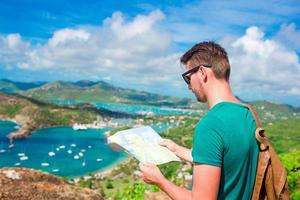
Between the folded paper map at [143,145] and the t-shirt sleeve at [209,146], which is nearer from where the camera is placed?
the t-shirt sleeve at [209,146]

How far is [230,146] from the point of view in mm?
2375

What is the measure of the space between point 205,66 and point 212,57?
Answer: 0.25 feet

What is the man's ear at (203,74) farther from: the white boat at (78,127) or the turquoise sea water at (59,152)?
the white boat at (78,127)

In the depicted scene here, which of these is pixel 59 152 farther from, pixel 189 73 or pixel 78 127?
pixel 189 73

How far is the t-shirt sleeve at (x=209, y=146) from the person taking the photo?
7.57 feet

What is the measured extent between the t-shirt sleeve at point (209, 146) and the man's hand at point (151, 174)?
1.20ft

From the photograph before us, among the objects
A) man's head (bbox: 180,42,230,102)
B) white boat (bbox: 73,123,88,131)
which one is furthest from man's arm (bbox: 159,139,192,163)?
white boat (bbox: 73,123,88,131)

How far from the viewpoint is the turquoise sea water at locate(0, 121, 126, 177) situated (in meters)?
90.4

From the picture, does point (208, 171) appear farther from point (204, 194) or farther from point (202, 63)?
point (202, 63)

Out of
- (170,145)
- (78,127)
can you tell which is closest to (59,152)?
(78,127)

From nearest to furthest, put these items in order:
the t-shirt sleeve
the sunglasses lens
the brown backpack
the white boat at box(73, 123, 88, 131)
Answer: the t-shirt sleeve < the brown backpack < the sunglasses lens < the white boat at box(73, 123, 88, 131)

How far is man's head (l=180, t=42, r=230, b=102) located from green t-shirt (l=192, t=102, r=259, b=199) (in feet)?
0.65

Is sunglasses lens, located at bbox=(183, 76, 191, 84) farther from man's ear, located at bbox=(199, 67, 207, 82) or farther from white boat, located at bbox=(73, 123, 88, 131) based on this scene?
white boat, located at bbox=(73, 123, 88, 131)

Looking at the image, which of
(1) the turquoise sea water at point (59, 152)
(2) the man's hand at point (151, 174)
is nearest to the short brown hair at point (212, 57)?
(2) the man's hand at point (151, 174)
